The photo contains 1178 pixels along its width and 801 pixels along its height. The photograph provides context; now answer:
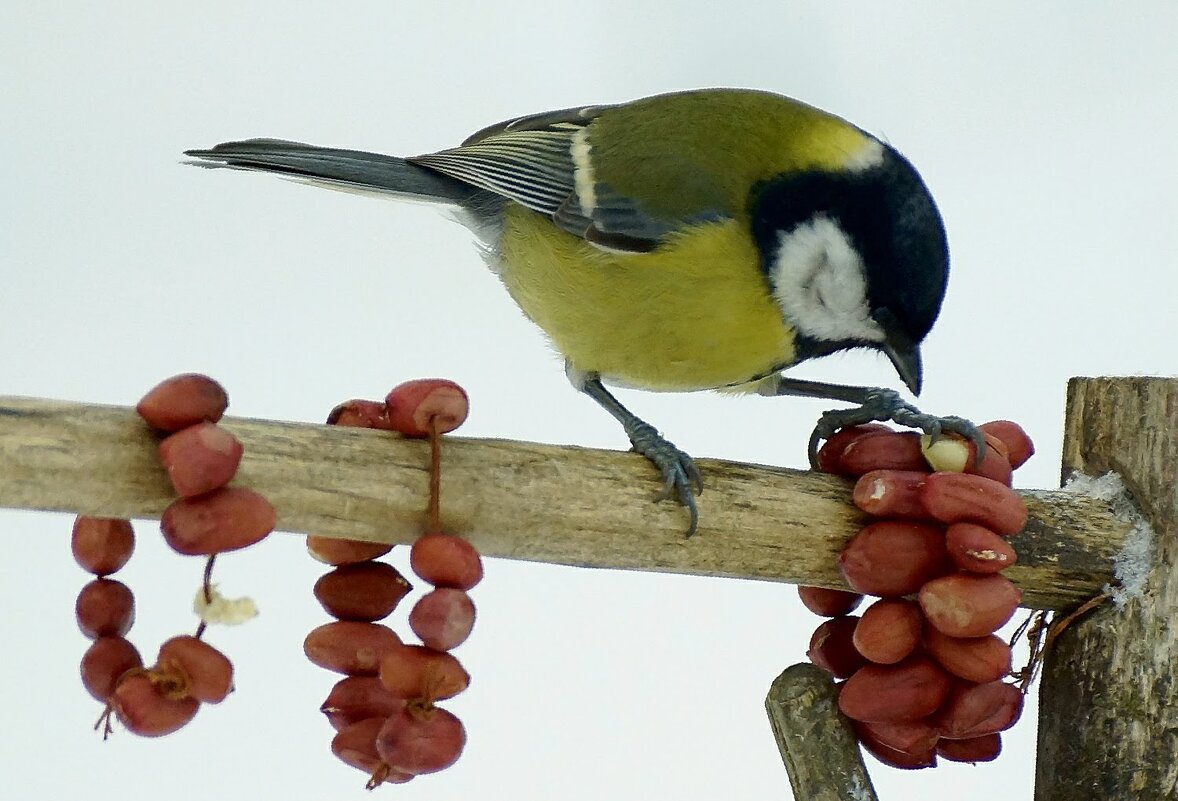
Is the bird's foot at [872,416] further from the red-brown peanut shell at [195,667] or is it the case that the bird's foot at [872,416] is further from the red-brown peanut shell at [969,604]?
the red-brown peanut shell at [195,667]

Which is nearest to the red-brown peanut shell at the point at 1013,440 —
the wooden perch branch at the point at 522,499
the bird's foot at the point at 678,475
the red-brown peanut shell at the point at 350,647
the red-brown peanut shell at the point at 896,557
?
the wooden perch branch at the point at 522,499

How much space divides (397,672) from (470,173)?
0.64m

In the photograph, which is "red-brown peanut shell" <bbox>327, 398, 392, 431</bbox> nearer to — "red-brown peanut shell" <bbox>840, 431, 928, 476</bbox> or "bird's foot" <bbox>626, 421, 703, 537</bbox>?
"bird's foot" <bbox>626, 421, 703, 537</bbox>

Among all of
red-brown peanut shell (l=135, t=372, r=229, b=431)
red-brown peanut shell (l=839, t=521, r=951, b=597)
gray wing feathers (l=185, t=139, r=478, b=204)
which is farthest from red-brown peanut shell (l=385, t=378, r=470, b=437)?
gray wing feathers (l=185, t=139, r=478, b=204)

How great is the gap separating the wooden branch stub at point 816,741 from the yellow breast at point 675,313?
0.91 ft

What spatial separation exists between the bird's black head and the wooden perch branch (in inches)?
5.8

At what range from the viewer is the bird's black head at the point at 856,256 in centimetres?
93

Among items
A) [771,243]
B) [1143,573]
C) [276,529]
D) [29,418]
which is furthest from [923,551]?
[29,418]

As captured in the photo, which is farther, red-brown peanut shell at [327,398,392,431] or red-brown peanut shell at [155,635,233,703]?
red-brown peanut shell at [327,398,392,431]

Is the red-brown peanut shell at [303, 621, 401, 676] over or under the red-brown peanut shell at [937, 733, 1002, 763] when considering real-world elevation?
under

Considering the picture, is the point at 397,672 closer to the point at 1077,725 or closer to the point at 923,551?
the point at 923,551

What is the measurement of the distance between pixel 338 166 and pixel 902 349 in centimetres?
55

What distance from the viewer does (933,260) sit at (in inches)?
36.4

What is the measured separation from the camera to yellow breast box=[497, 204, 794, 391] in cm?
101
